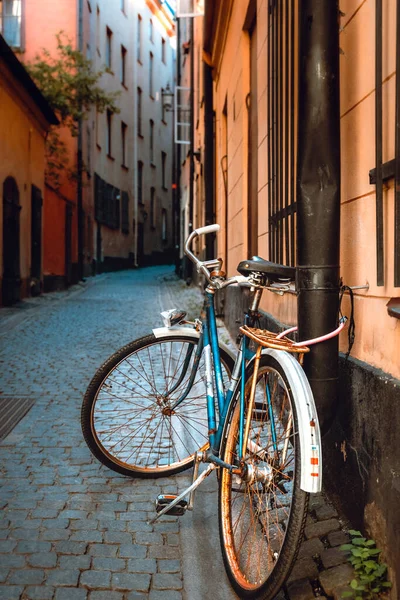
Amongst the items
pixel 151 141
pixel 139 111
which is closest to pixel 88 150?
pixel 139 111

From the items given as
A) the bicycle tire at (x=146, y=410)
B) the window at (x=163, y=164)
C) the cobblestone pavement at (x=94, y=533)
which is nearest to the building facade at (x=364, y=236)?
the cobblestone pavement at (x=94, y=533)

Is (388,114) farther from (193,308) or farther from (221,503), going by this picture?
(193,308)

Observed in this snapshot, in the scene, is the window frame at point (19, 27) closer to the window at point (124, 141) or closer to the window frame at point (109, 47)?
the window frame at point (109, 47)

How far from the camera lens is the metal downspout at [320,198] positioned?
8.91 ft

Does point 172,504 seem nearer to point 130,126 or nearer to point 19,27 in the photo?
point 19,27

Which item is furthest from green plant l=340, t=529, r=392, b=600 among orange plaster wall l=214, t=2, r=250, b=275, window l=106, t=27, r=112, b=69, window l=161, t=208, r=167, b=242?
window l=161, t=208, r=167, b=242

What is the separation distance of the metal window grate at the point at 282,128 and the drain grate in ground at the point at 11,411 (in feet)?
7.00

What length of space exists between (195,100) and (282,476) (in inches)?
709

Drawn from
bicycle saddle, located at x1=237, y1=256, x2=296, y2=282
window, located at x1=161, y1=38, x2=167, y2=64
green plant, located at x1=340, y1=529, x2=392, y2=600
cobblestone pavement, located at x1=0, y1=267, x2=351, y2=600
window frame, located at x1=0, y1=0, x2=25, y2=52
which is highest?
window, located at x1=161, y1=38, x2=167, y2=64

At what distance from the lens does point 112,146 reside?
90.1 feet

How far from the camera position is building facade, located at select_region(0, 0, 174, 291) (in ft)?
63.4

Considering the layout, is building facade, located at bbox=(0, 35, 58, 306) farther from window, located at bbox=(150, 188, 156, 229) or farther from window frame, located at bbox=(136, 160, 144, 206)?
window, located at bbox=(150, 188, 156, 229)

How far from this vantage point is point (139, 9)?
104ft

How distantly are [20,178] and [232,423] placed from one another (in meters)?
12.2
